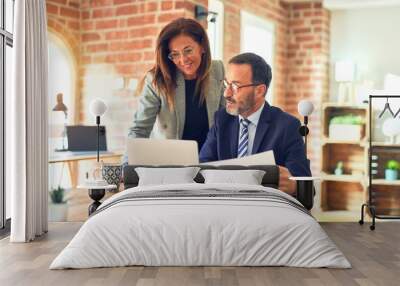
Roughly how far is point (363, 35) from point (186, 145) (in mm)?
2620

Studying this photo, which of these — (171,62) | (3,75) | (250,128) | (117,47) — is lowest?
(250,128)

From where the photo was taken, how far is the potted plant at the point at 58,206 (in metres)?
7.41

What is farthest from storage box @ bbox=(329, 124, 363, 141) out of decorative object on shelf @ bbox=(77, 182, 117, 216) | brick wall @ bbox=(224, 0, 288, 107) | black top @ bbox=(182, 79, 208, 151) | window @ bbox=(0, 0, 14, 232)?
window @ bbox=(0, 0, 14, 232)

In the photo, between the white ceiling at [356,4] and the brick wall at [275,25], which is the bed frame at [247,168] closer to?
the brick wall at [275,25]

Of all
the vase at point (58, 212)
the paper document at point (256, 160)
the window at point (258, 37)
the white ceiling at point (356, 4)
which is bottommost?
the vase at point (58, 212)

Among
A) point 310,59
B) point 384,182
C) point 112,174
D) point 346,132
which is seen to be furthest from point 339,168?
point 112,174

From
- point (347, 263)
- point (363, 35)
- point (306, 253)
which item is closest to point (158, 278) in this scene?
point (306, 253)

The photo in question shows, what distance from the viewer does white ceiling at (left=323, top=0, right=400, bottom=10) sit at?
7.65m

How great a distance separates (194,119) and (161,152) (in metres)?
0.57

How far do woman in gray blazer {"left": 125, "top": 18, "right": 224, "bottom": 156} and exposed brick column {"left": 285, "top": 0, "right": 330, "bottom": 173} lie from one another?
3.31 feet

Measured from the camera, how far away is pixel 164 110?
742 cm

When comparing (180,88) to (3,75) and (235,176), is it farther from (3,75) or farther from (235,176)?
(3,75)

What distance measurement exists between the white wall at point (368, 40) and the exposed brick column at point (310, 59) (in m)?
0.14

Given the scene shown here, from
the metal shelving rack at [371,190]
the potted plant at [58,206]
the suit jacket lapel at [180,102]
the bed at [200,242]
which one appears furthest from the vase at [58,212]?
the metal shelving rack at [371,190]
